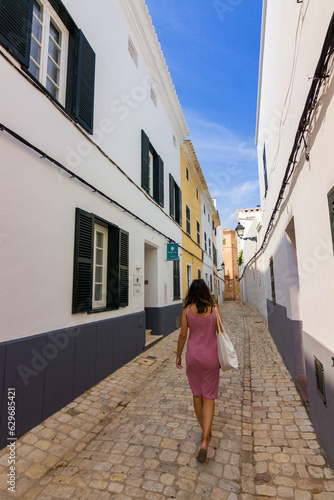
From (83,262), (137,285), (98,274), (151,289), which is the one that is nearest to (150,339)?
(151,289)

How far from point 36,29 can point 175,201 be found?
24.7 ft

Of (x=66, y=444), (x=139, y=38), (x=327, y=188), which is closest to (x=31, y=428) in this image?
(x=66, y=444)

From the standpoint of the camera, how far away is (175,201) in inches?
421

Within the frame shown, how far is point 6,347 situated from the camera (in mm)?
2604

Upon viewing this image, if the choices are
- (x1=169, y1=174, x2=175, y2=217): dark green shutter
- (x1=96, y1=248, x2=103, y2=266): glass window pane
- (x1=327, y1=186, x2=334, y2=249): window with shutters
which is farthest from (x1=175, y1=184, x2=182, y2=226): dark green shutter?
(x1=327, y1=186, x2=334, y2=249): window with shutters

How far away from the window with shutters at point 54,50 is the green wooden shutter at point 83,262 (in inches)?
62.0

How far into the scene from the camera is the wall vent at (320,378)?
2438mm

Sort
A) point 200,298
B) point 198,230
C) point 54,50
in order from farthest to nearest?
point 198,230, point 54,50, point 200,298

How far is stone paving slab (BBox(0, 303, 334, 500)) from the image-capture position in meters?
2.13

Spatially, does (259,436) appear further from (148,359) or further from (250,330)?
(250,330)

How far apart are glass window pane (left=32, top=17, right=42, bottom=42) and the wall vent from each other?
520cm

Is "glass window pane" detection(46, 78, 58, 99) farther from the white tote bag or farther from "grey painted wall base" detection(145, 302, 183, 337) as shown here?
"grey painted wall base" detection(145, 302, 183, 337)

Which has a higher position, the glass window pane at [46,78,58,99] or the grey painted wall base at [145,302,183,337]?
the glass window pane at [46,78,58,99]

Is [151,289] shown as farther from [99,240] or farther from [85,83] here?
[85,83]
